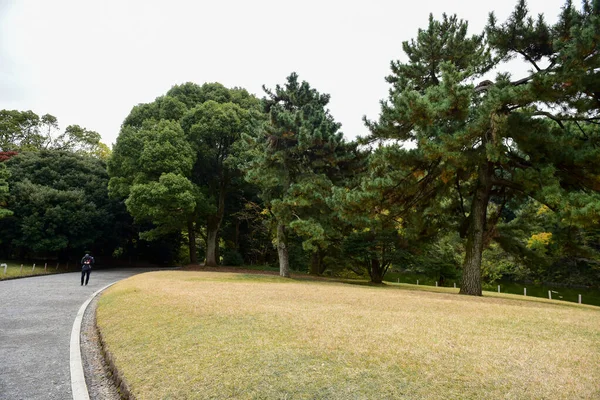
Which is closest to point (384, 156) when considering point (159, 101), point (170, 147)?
point (170, 147)

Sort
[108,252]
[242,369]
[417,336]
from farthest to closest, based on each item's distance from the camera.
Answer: [108,252], [417,336], [242,369]

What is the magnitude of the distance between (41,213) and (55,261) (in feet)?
14.6

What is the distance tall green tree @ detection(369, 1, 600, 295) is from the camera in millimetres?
9125

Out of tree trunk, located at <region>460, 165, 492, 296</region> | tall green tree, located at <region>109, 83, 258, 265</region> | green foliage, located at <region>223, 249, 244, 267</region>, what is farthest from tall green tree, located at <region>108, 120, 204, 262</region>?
tree trunk, located at <region>460, 165, 492, 296</region>

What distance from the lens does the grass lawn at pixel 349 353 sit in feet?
11.1

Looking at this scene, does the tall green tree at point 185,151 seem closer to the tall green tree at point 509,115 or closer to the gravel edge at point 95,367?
the tall green tree at point 509,115

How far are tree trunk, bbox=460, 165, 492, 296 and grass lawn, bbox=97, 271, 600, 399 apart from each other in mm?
5201

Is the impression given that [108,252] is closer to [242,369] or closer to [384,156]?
[384,156]

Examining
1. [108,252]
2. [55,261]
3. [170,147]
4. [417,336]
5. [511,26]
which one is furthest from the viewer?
[108,252]

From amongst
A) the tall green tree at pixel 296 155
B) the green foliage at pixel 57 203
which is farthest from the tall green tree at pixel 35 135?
the tall green tree at pixel 296 155

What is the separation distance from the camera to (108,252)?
3073 centimetres

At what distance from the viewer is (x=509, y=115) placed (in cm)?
1043

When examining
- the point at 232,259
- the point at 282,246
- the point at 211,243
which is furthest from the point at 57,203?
the point at 282,246

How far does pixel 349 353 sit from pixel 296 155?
14.1 metres
